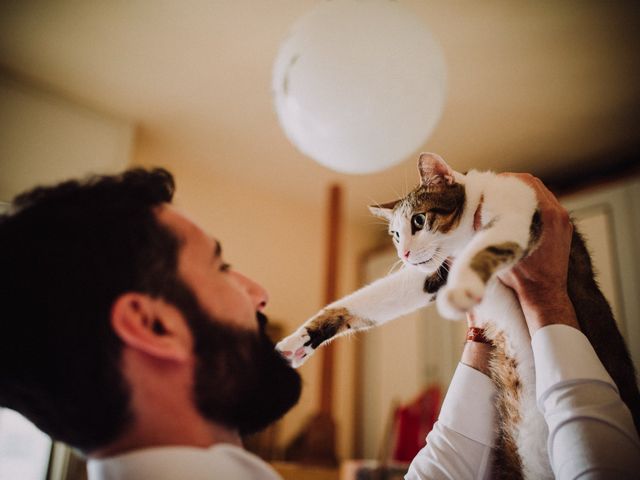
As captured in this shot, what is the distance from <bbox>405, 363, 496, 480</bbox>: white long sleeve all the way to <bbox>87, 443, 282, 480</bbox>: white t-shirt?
310mm

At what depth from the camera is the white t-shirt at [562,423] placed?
1.92 ft

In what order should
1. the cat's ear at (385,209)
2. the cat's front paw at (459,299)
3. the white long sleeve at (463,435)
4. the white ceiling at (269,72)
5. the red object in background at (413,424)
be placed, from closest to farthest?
the cat's front paw at (459,299)
the white long sleeve at (463,435)
the cat's ear at (385,209)
the white ceiling at (269,72)
the red object in background at (413,424)

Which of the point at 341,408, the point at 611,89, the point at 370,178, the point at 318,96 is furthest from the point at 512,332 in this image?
the point at 341,408

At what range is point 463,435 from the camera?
80 cm

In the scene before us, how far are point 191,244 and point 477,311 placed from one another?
1.80 feet

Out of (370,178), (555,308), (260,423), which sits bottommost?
(260,423)

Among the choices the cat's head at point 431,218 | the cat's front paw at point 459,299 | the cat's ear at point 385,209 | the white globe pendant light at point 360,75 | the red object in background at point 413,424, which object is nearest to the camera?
the cat's front paw at point 459,299

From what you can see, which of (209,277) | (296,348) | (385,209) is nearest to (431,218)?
(385,209)

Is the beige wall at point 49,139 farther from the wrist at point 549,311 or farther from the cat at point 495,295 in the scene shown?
the wrist at point 549,311

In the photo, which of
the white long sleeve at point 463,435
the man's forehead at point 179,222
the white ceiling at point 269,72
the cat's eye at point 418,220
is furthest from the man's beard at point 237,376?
the white ceiling at point 269,72

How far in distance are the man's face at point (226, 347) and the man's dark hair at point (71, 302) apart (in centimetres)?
4

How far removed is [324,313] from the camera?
2.93 ft

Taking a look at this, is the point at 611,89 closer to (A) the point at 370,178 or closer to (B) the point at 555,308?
(A) the point at 370,178

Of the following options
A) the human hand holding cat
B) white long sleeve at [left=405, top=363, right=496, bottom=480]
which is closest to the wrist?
the human hand holding cat
